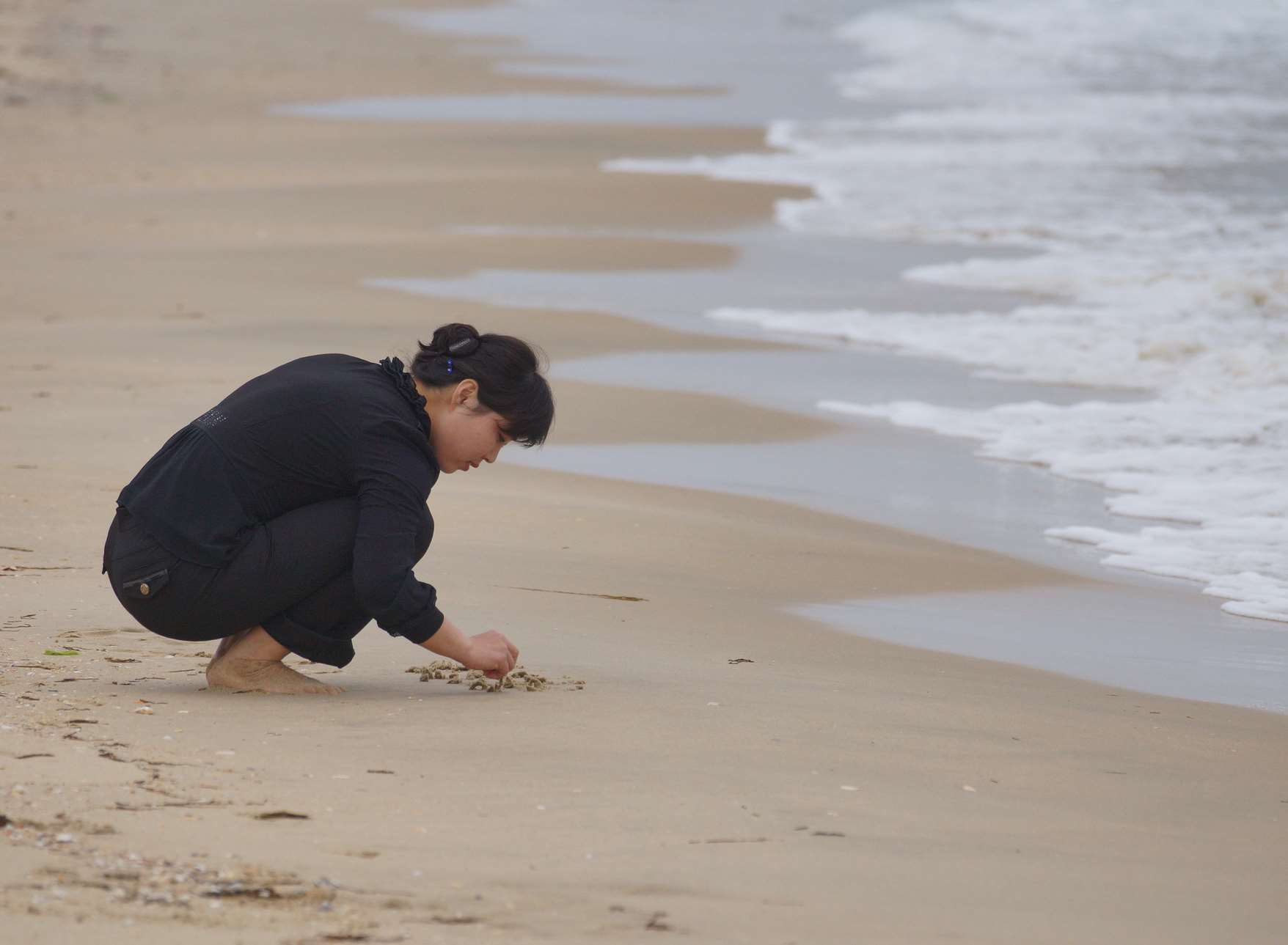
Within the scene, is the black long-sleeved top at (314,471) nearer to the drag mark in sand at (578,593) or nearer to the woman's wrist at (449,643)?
the woman's wrist at (449,643)

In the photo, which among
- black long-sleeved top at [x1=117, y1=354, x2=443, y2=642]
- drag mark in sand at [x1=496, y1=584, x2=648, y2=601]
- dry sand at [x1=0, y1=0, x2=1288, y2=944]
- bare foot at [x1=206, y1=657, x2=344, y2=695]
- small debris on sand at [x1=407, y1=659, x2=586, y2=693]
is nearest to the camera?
dry sand at [x1=0, y1=0, x2=1288, y2=944]

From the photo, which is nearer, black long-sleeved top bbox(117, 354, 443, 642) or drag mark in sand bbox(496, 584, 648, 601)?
black long-sleeved top bbox(117, 354, 443, 642)

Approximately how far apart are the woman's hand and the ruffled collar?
456 mm

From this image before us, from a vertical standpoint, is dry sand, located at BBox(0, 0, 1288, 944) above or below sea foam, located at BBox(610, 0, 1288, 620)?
below

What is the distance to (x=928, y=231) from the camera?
46.0ft

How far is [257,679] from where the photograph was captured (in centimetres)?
386

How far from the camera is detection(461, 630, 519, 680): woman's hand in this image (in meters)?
3.78

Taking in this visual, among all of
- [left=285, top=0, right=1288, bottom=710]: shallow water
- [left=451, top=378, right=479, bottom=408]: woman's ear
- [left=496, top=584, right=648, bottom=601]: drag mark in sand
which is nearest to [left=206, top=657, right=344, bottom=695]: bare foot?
[left=451, top=378, right=479, bottom=408]: woman's ear

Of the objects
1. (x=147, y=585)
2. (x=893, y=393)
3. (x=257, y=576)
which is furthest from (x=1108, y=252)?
(x=147, y=585)

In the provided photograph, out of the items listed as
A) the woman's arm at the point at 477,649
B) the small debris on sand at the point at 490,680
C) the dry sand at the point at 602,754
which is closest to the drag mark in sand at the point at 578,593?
the dry sand at the point at 602,754

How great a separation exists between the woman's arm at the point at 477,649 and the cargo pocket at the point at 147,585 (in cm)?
56

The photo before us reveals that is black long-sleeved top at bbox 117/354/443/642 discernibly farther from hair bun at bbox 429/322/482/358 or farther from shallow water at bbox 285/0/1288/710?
shallow water at bbox 285/0/1288/710

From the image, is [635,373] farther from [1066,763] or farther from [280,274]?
[1066,763]

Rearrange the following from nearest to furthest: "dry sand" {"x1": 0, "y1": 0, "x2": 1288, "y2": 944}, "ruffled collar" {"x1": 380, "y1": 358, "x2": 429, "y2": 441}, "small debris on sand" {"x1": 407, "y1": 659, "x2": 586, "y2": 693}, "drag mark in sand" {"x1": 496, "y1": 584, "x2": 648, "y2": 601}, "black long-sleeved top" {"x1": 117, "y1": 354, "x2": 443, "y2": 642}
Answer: "dry sand" {"x1": 0, "y1": 0, "x2": 1288, "y2": 944} → "black long-sleeved top" {"x1": 117, "y1": 354, "x2": 443, "y2": 642} → "ruffled collar" {"x1": 380, "y1": 358, "x2": 429, "y2": 441} → "small debris on sand" {"x1": 407, "y1": 659, "x2": 586, "y2": 693} → "drag mark in sand" {"x1": 496, "y1": 584, "x2": 648, "y2": 601}
